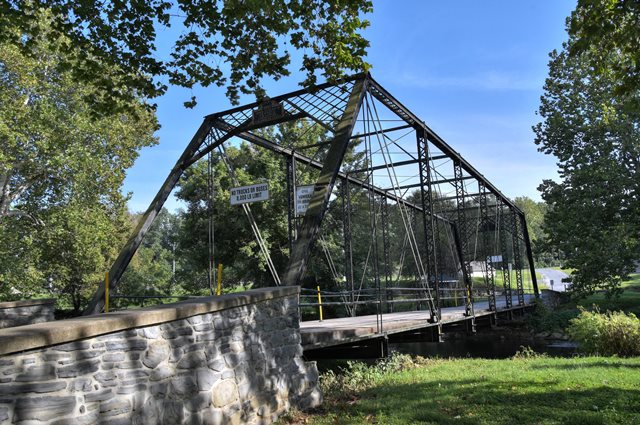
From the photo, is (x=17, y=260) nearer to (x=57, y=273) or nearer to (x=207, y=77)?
(x=57, y=273)

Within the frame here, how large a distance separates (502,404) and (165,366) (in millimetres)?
3702

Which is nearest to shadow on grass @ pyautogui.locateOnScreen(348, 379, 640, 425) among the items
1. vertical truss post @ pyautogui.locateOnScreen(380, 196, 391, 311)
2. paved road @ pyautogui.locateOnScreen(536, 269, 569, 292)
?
vertical truss post @ pyautogui.locateOnScreen(380, 196, 391, 311)

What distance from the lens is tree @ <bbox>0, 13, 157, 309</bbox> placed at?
16.0 metres

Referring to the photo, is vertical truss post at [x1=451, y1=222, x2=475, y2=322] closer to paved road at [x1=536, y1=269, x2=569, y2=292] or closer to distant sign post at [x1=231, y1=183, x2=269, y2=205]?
distant sign post at [x1=231, y1=183, x2=269, y2=205]

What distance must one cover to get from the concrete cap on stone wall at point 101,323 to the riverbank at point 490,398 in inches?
61.8

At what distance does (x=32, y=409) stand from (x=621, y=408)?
5525 mm

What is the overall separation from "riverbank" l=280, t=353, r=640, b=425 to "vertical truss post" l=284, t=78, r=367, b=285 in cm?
184

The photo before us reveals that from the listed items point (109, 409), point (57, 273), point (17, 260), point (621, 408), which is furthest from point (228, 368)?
point (57, 273)

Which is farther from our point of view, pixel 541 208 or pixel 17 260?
pixel 541 208

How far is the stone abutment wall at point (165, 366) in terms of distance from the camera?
9.86ft

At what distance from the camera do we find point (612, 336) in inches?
416

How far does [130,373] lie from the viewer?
369 cm

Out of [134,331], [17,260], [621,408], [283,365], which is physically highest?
[17,260]

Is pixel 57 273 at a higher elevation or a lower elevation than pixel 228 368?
higher
